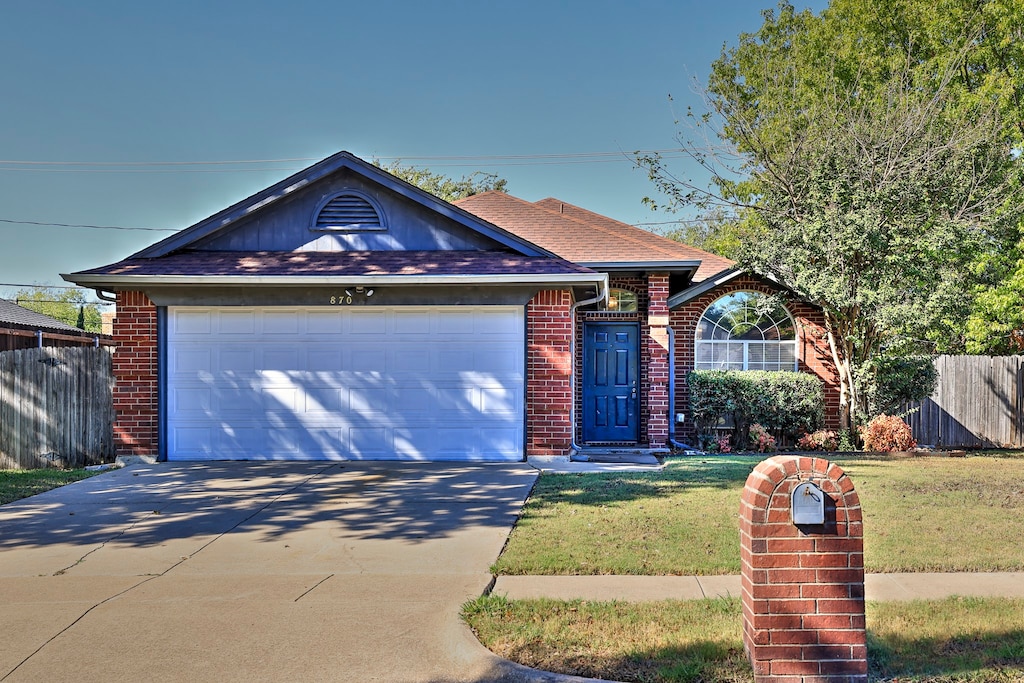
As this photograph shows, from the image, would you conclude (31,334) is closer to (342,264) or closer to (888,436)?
(342,264)

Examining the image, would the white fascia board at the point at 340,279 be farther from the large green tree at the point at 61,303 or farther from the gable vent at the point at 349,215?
the large green tree at the point at 61,303

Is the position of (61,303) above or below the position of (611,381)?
above

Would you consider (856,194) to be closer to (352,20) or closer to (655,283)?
(655,283)

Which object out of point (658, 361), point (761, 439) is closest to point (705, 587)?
point (761, 439)

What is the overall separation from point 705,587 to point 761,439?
926 cm

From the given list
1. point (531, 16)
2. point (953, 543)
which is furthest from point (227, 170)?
point (953, 543)

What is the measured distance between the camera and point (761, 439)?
14.4 metres

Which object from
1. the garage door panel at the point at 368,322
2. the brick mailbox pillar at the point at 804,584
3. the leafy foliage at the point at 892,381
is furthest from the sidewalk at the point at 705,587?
the leafy foliage at the point at 892,381

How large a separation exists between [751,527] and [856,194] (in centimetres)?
1195

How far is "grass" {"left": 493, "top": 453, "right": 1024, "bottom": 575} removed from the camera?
6245mm

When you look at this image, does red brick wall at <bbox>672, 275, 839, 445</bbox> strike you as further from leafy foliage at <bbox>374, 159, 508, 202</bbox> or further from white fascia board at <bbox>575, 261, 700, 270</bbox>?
leafy foliage at <bbox>374, 159, 508, 202</bbox>

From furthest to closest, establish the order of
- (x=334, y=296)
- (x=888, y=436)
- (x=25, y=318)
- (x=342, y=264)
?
(x=25, y=318) → (x=888, y=436) → (x=342, y=264) → (x=334, y=296)

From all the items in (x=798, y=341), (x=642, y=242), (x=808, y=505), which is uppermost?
(x=642, y=242)

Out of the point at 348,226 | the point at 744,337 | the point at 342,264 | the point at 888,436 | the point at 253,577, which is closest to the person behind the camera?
the point at 253,577
